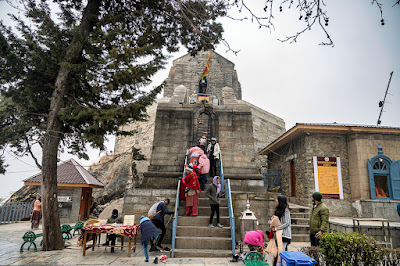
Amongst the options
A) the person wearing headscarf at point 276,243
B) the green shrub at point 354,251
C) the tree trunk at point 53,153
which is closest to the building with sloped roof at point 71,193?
the tree trunk at point 53,153

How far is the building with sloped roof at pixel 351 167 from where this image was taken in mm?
11039

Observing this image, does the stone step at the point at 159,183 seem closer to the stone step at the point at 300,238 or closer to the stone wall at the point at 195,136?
the stone wall at the point at 195,136

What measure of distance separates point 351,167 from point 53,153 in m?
13.4

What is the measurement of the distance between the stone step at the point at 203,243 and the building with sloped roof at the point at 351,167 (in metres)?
7.16

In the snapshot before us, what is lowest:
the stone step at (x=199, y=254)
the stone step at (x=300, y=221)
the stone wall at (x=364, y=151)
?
the stone step at (x=199, y=254)

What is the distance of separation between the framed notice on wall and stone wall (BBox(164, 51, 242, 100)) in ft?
59.7

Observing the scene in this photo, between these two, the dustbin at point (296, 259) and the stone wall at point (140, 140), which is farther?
the stone wall at point (140, 140)

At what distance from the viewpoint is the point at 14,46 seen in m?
7.08

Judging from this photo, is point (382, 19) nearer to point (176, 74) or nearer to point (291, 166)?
point (291, 166)

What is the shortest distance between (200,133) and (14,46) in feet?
30.7

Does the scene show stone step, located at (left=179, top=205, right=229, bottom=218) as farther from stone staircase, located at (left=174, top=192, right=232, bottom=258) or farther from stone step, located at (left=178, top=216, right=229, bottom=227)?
stone step, located at (left=178, top=216, right=229, bottom=227)

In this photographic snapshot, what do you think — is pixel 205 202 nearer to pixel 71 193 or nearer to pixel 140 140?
pixel 71 193

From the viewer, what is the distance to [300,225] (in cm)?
908

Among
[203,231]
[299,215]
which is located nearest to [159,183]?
[203,231]
